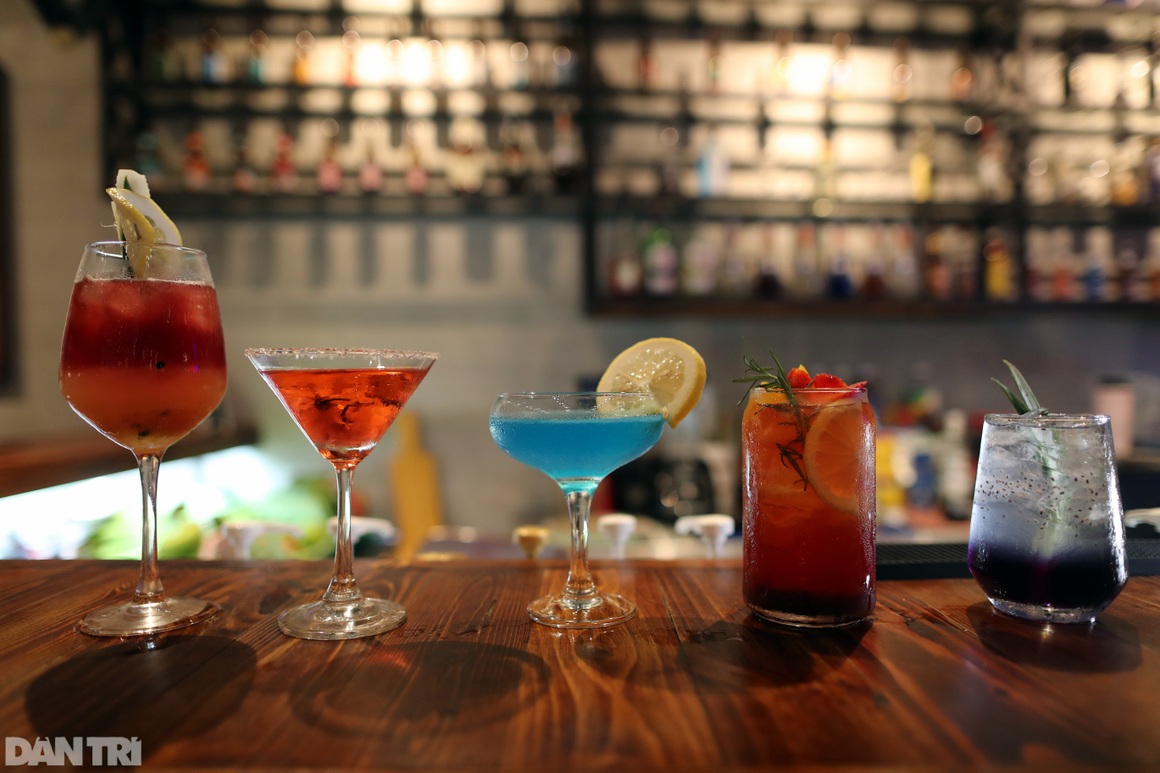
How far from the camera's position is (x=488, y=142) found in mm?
3111

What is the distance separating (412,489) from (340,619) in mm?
2368

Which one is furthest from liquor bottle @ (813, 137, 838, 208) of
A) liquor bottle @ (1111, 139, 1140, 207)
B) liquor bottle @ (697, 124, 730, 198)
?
liquor bottle @ (1111, 139, 1140, 207)

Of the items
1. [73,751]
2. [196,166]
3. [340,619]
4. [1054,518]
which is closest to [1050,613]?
[1054,518]

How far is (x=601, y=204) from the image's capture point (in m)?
2.99

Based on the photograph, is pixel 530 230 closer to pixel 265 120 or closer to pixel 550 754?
pixel 265 120

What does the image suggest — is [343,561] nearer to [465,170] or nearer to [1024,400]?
[1024,400]

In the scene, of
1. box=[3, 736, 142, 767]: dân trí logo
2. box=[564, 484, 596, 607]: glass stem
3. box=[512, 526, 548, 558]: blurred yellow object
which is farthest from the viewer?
box=[512, 526, 548, 558]: blurred yellow object

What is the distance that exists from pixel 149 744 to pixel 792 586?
571 mm

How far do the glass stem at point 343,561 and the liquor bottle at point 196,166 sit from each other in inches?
103

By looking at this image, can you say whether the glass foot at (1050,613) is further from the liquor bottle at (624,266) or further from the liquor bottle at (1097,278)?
the liquor bottle at (1097,278)

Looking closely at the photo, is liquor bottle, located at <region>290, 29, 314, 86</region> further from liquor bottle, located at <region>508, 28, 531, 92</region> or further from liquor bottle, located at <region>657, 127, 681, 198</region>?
liquor bottle, located at <region>657, 127, 681, 198</region>

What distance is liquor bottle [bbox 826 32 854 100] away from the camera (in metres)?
3.06

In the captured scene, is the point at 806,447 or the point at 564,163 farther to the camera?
the point at 564,163

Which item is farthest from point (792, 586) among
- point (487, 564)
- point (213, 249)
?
point (213, 249)
